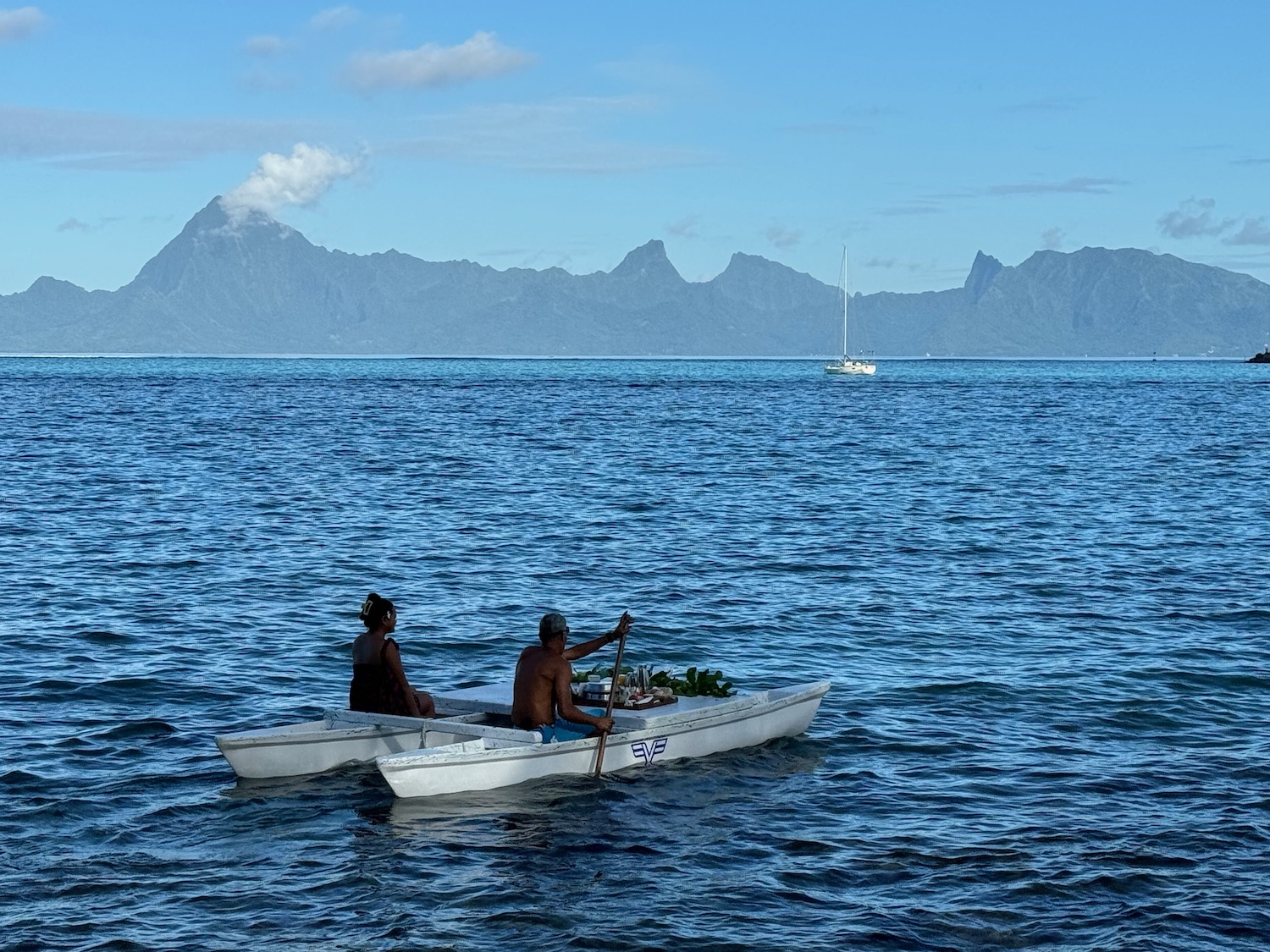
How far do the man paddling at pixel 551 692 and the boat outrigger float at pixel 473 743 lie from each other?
237 mm

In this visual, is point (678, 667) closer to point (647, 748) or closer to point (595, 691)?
point (595, 691)

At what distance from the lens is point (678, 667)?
89.0 feet

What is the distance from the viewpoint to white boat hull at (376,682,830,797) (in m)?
18.2

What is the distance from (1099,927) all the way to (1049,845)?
7.67 ft

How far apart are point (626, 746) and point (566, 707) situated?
1.00 m

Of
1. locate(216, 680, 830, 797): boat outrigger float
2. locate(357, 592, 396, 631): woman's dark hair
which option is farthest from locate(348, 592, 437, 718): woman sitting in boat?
locate(216, 680, 830, 797): boat outrigger float

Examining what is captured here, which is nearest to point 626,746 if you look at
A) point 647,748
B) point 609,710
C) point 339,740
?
point 647,748

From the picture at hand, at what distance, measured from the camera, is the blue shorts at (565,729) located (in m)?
19.3

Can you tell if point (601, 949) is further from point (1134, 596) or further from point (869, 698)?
point (1134, 596)

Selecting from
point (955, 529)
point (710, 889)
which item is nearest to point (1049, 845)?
point (710, 889)

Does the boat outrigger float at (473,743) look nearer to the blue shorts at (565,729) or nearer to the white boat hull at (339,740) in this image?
the white boat hull at (339,740)

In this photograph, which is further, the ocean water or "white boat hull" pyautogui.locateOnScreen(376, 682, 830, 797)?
"white boat hull" pyautogui.locateOnScreen(376, 682, 830, 797)

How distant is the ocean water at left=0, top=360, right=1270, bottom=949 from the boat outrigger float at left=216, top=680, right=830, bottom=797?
269 mm

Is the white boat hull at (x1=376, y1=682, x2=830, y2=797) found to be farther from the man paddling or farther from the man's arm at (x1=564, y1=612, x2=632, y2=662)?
the man's arm at (x1=564, y1=612, x2=632, y2=662)
